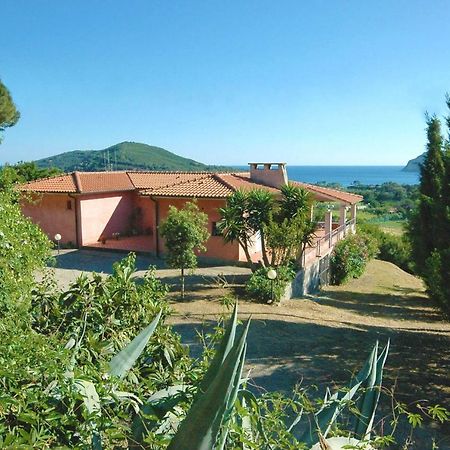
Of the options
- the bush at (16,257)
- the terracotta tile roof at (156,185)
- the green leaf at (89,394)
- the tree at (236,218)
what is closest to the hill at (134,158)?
the terracotta tile roof at (156,185)

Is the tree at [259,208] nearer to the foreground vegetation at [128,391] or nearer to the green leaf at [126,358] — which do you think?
the foreground vegetation at [128,391]

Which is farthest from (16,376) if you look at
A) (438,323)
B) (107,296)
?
(438,323)

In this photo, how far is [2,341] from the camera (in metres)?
2.99

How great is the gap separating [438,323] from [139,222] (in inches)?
674

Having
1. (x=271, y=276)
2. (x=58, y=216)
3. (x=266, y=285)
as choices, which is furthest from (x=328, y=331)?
(x=58, y=216)

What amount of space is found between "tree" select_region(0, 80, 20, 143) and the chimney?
53.1ft

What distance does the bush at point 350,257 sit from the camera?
929 inches

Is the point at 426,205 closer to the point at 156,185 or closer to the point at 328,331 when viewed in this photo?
the point at 328,331

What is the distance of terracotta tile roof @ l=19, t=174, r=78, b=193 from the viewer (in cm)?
2417

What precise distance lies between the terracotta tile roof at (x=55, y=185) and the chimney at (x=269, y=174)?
32.5 feet

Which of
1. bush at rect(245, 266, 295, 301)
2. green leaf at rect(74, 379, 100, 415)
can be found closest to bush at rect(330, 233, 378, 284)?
bush at rect(245, 266, 295, 301)

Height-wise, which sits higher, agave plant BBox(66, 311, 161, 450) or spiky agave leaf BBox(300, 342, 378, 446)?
agave plant BBox(66, 311, 161, 450)

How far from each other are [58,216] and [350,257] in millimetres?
15761

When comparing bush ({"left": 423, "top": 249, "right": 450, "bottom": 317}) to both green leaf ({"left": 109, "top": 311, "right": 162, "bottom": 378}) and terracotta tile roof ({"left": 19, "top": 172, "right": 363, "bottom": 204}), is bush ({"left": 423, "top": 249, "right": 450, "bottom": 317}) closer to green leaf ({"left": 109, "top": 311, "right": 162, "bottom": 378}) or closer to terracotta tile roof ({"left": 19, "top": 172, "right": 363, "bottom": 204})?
green leaf ({"left": 109, "top": 311, "right": 162, "bottom": 378})
